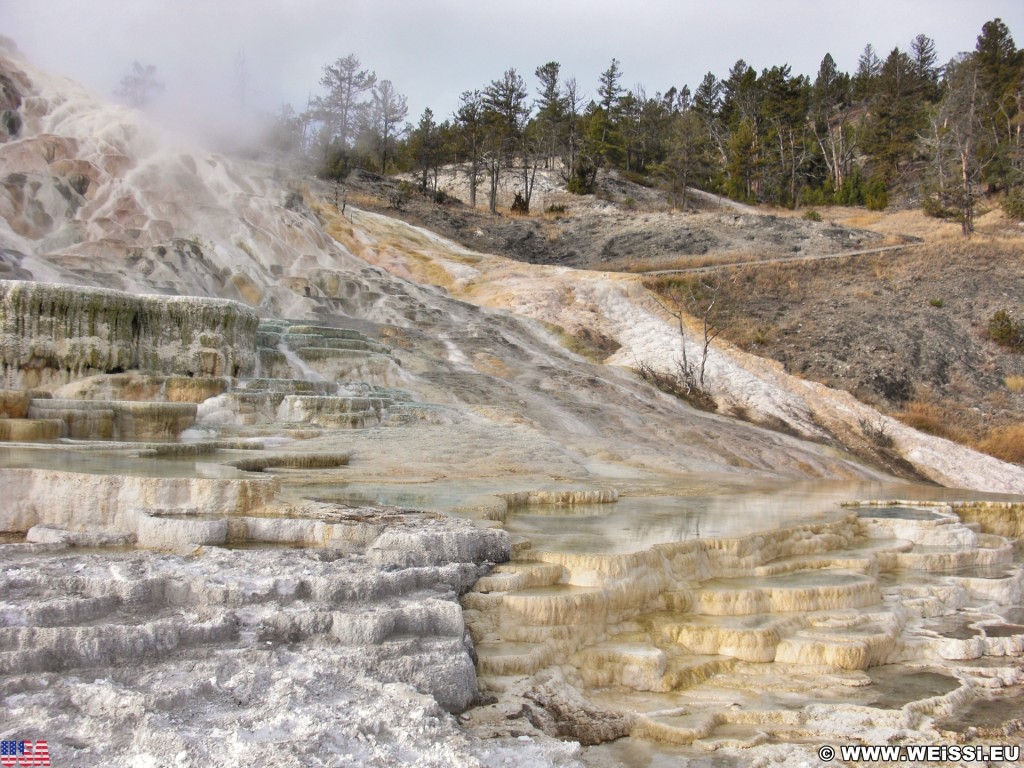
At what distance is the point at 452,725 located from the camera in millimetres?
4250

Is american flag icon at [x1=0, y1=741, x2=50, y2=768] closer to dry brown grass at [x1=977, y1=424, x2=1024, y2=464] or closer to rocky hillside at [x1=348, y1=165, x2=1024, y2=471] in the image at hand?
dry brown grass at [x1=977, y1=424, x2=1024, y2=464]

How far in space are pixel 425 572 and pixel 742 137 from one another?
135ft

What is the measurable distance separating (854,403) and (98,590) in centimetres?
1879

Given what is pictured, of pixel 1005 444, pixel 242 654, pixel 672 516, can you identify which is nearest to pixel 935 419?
pixel 1005 444

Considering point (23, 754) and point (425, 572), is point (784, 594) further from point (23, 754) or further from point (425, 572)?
point (23, 754)

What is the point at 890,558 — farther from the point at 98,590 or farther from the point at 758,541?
the point at 98,590

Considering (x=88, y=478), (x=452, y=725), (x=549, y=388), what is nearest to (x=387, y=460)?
(x=88, y=478)

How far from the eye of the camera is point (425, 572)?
5566 mm

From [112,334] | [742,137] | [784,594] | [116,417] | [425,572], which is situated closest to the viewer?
[425,572]

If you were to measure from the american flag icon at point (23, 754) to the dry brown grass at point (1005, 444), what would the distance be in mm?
19824

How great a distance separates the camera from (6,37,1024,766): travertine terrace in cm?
418

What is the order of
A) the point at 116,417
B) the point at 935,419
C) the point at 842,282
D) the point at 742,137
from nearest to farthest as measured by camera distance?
the point at 116,417 < the point at 935,419 < the point at 842,282 < the point at 742,137

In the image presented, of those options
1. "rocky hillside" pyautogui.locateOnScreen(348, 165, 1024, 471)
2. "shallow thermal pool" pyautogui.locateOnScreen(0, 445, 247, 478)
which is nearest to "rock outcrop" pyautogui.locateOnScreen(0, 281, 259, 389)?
"shallow thermal pool" pyautogui.locateOnScreen(0, 445, 247, 478)

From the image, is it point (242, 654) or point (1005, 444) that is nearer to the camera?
point (242, 654)
